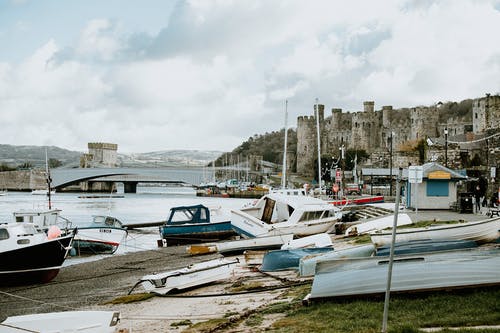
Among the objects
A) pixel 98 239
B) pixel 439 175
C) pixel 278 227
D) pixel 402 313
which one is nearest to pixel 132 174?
pixel 98 239

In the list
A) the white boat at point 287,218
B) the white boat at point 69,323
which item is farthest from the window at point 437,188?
the white boat at point 69,323

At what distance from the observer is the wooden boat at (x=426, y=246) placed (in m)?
11.7

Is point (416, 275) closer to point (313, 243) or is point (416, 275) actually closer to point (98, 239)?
point (313, 243)

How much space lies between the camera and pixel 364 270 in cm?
952

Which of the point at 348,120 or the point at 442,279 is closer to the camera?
the point at 442,279

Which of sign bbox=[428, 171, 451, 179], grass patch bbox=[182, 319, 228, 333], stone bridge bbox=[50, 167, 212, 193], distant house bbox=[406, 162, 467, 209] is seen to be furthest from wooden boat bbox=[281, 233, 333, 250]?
stone bridge bbox=[50, 167, 212, 193]

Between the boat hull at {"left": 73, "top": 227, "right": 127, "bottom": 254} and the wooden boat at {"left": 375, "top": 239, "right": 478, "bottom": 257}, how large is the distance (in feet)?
55.5

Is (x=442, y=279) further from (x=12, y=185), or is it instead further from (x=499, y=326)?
(x=12, y=185)

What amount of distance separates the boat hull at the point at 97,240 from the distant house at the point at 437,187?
12731 millimetres

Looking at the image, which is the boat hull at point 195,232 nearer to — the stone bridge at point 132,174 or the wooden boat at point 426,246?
the wooden boat at point 426,246

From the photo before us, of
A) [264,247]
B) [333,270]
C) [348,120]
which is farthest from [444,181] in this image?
[348,120]

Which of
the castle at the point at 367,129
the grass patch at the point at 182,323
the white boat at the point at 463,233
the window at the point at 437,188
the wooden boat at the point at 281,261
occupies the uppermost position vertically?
the castle at the point at 367,129

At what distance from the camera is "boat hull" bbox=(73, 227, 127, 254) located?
2652 cm

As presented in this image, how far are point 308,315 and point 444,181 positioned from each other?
17840mm
